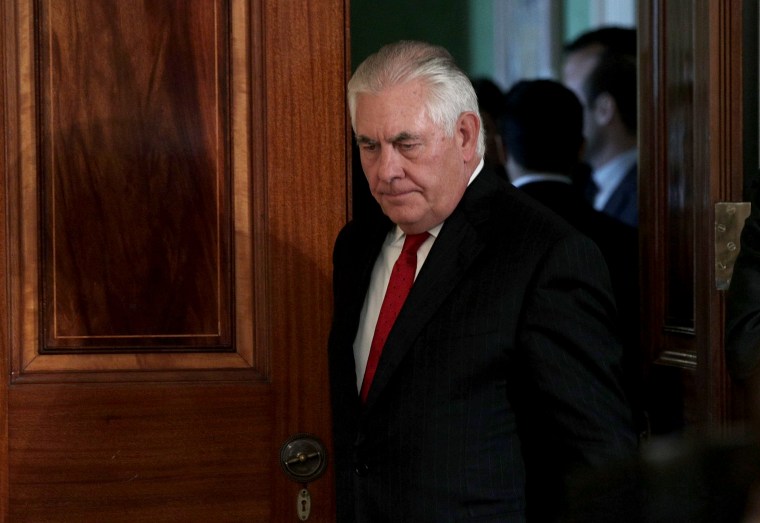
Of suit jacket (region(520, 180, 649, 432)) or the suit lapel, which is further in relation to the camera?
suit jacket (region(520, 180, 649, 432))

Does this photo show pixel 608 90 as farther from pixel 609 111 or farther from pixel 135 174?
pixel 135 174

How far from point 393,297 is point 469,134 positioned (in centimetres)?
34

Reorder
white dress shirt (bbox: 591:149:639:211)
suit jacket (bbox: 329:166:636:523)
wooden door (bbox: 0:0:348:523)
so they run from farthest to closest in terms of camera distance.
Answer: white dress shirt (bbox: 591:149:639:211), wooden door (bbox: 0:0:348:523), suit jacket (bbox: 329:166:636:523)

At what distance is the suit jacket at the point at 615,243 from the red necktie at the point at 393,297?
1.88m

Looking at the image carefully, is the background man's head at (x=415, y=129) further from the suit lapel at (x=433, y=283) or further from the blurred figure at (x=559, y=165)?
the blurred figure at (x=559, y=165)

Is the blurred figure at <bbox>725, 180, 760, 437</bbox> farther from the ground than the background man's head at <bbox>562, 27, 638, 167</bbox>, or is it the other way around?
Result: the background man's head at <bbox>562, 27, 638, 167</bbox>

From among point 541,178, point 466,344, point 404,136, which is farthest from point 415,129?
point 541,178

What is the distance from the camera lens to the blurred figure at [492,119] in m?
Answer: 5.24

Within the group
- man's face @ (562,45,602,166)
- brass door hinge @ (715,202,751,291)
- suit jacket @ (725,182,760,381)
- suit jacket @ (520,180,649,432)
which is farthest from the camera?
man's face @ (562,45,602,166)

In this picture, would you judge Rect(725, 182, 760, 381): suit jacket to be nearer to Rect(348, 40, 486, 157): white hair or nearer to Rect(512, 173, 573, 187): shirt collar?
Rect(348, 40, 486, 157): white hair

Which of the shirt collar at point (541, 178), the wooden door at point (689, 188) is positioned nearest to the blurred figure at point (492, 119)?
the shirt collar at point (541, 178)

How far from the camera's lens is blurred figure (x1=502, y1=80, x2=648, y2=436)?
4383 millimetres

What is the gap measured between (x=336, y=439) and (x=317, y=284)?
1.22 ft

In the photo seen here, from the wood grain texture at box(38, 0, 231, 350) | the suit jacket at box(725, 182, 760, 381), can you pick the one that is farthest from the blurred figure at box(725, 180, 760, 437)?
the wood grain texture at box(38, 0, 231, 350)
